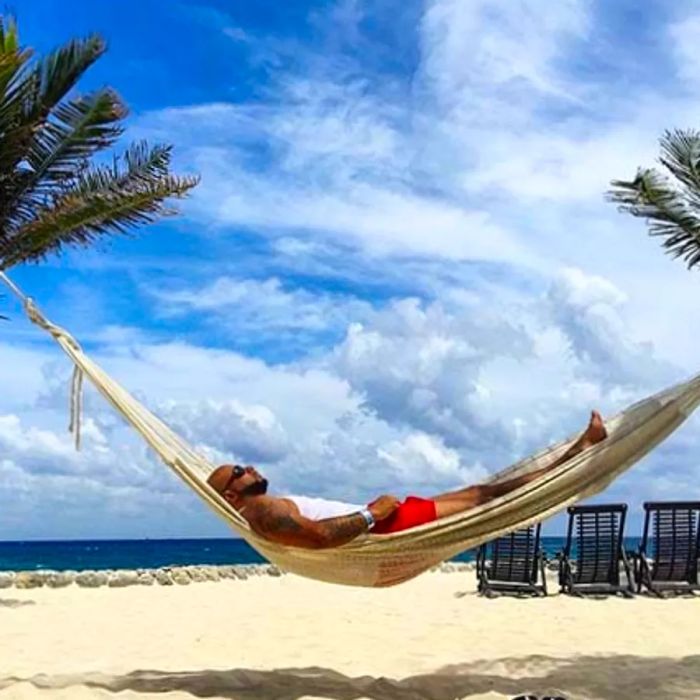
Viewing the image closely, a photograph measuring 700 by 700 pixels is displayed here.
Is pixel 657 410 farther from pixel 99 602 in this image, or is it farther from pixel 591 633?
pixel 99 602

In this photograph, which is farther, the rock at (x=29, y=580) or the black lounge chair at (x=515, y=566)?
the rock at (x=29, y=580)

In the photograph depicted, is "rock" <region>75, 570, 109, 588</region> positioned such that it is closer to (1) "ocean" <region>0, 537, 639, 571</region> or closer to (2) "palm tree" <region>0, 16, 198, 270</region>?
(2) "palm tree" <region>0, 16, 198, 270</region>

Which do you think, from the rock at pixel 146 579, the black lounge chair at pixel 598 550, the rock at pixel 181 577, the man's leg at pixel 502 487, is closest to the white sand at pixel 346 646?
the black lounge chair at pixel 598 550

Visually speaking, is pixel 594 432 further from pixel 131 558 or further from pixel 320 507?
pixel 131 558

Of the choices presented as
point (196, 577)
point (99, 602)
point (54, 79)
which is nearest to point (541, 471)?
point (54, 79)

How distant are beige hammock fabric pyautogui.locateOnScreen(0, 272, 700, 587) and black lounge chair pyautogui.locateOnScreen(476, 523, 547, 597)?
3.77 meters

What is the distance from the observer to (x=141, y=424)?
4.37 m

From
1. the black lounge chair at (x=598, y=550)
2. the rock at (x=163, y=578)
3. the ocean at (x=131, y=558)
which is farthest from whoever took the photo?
the ocean at (x=131, y=558)

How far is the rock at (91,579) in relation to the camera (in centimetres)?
953

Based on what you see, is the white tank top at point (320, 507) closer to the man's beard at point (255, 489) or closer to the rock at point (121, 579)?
the man's beard at point (255, 489)

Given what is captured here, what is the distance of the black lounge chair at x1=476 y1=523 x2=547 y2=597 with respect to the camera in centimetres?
797

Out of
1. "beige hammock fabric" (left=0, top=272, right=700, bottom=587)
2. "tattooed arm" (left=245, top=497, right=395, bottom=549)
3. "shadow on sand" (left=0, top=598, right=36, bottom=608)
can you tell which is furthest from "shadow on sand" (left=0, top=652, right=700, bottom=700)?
"shadow on sand" (left=0, top=598, right=36, bottom=608)

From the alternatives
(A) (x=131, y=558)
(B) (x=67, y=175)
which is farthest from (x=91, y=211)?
(A) (x=131, y=558)

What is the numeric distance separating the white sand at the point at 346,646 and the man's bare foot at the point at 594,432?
3.32 ft
